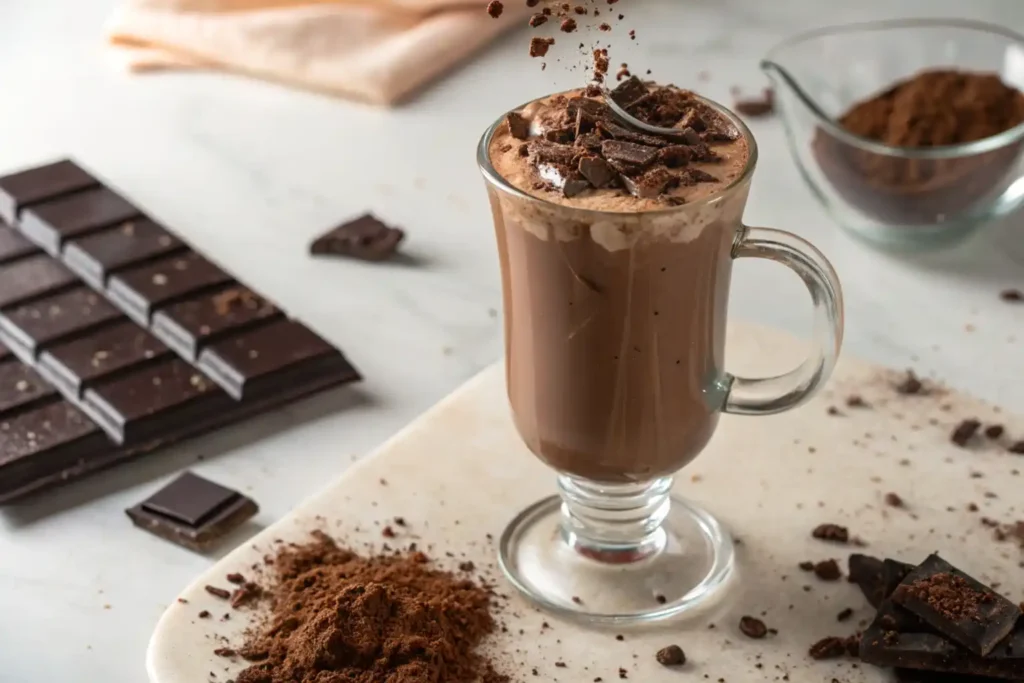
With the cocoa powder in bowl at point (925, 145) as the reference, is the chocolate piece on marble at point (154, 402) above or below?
below

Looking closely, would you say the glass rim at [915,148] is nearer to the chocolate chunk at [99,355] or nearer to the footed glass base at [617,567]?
the footed glass base at [617,567]

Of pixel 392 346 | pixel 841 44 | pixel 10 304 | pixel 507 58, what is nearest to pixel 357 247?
pixel 392 346

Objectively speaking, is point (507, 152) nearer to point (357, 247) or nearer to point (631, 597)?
point (631, 597)

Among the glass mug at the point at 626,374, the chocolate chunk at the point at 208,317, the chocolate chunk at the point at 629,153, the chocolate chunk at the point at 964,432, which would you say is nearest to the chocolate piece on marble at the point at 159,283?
the chocolate chunk at the point at 208,317

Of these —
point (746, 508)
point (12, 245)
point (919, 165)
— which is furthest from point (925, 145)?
point (12, 245)

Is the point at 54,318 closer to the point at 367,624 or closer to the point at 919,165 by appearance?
the point at 367,624

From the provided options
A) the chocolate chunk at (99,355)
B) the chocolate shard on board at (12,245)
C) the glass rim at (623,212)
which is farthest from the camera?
the chocolate shard on board at (12,245)
